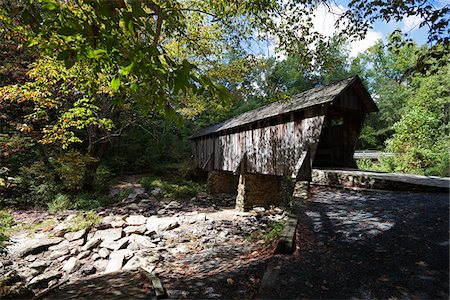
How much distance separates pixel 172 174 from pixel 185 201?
19.4 ft

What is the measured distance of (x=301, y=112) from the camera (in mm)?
7859

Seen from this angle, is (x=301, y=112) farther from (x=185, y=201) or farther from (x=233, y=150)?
(x=185, y=201)

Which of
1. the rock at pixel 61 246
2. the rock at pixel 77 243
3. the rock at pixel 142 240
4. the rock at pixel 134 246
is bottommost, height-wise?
the rock at pixel 61 246

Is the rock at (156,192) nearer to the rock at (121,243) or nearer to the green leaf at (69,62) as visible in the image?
the rock at (121,243)

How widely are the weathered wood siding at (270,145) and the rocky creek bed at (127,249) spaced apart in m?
2.24

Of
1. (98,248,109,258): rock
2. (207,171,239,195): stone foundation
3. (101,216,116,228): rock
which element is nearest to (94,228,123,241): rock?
(101,216,116,228): rock

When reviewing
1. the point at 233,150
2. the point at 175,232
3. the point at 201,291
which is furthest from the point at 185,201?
the point at 201,291

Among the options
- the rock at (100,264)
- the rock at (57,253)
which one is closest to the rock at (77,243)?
the rock at (57,253)

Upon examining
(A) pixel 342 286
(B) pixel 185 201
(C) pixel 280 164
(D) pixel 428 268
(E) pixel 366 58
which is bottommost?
(B) pixel 185 201

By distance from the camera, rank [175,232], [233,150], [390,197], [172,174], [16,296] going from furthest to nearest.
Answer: [172,174] < [233,150] < [175,232] < [390,197] < [16,296]

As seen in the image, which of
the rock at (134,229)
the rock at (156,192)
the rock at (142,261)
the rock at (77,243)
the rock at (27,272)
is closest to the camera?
the rock at (27,272)

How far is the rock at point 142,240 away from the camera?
23.9 ft

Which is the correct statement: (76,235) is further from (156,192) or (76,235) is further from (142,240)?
(156,192)

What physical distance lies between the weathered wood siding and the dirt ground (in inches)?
118
